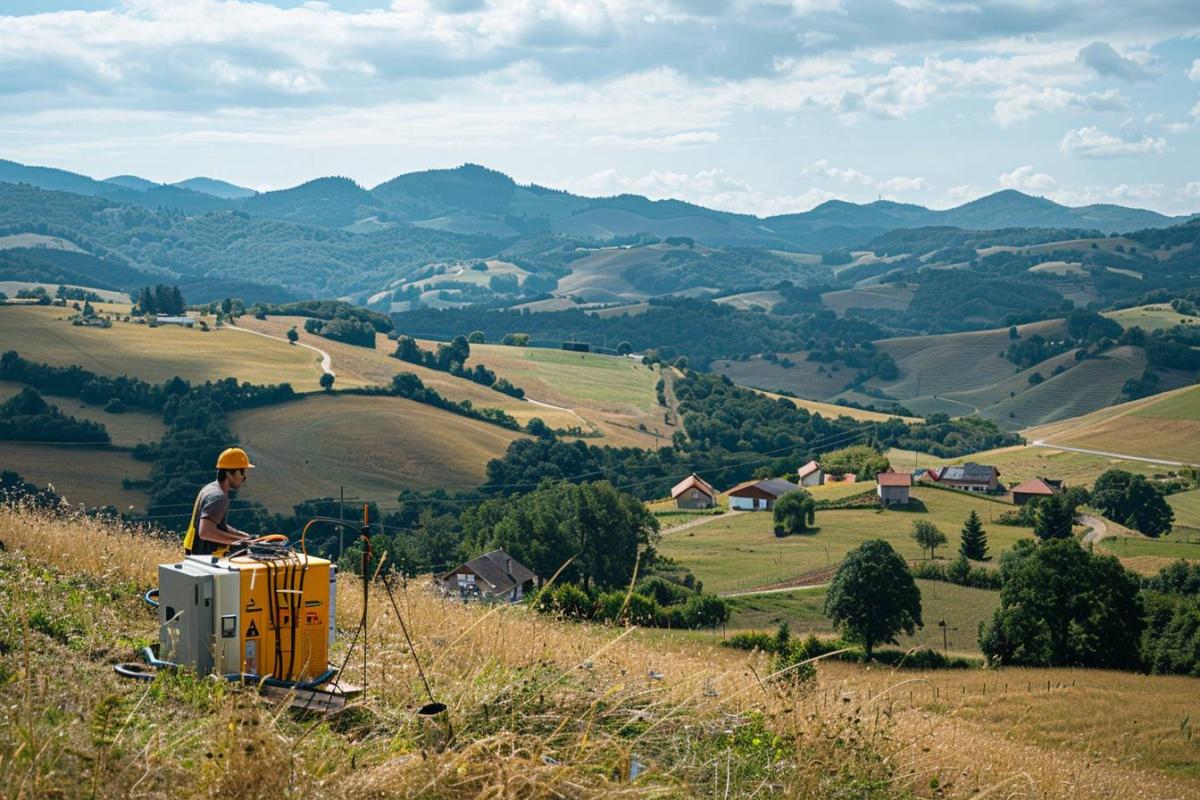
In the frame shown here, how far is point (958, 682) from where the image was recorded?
96.9ft

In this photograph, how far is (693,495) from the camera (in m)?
99.1

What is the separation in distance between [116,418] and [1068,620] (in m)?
78.2

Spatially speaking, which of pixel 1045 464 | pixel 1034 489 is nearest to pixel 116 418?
pixel 1034 489

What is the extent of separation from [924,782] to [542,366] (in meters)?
153

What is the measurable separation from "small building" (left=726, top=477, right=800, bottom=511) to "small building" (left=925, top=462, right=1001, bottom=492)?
1295 cm

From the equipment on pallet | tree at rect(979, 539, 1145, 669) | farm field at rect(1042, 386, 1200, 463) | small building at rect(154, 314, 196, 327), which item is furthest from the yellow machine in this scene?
small building at rect(154, 314, 196, 327)

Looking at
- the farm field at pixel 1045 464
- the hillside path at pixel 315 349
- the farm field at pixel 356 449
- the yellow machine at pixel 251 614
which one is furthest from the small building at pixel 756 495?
the yellow machine at pixel 251 614

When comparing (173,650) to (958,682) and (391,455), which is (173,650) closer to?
(958,682)

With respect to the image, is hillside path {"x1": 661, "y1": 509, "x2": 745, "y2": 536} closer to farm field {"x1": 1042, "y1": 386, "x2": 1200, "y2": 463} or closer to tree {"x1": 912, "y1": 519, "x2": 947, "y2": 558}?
tree {"x1": 912, "y1": 519, "x2": 947, "y2": 558}

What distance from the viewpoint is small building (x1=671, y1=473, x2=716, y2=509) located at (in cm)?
9738

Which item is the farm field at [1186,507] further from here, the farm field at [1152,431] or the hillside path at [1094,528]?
the farm field at [1152,431]

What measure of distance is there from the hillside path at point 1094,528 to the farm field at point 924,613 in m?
16.4

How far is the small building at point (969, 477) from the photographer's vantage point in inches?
3836

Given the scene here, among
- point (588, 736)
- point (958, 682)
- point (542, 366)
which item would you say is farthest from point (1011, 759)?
point (542, 366)
